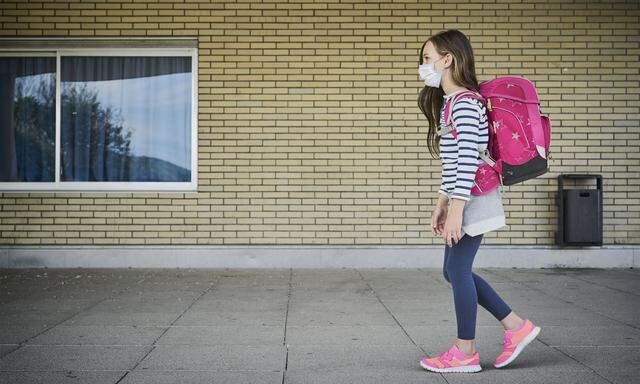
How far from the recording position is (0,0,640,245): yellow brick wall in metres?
8.02

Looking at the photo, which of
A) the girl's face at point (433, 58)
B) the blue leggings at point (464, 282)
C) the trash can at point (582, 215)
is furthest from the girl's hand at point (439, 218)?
the trash can at point (582, 215)

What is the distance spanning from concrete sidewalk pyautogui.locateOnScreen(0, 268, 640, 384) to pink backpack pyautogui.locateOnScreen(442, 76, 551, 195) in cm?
112

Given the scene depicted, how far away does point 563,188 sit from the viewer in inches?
319

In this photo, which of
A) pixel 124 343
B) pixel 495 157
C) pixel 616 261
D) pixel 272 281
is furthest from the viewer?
pixel 616 261

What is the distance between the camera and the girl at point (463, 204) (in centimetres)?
319

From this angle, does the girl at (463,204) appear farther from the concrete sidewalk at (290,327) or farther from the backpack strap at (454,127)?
the concrete sidewalk at (290,327)

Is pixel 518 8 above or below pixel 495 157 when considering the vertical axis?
above

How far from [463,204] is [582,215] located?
5.38 m

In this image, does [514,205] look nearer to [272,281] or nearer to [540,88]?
[540,88]

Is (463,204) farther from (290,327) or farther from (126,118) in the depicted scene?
(126,118)

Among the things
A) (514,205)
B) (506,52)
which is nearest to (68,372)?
(514,205)

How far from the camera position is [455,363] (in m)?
3.36

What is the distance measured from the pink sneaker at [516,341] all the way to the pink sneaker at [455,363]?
0.16m

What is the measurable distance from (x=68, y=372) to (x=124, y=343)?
0.68 metres
